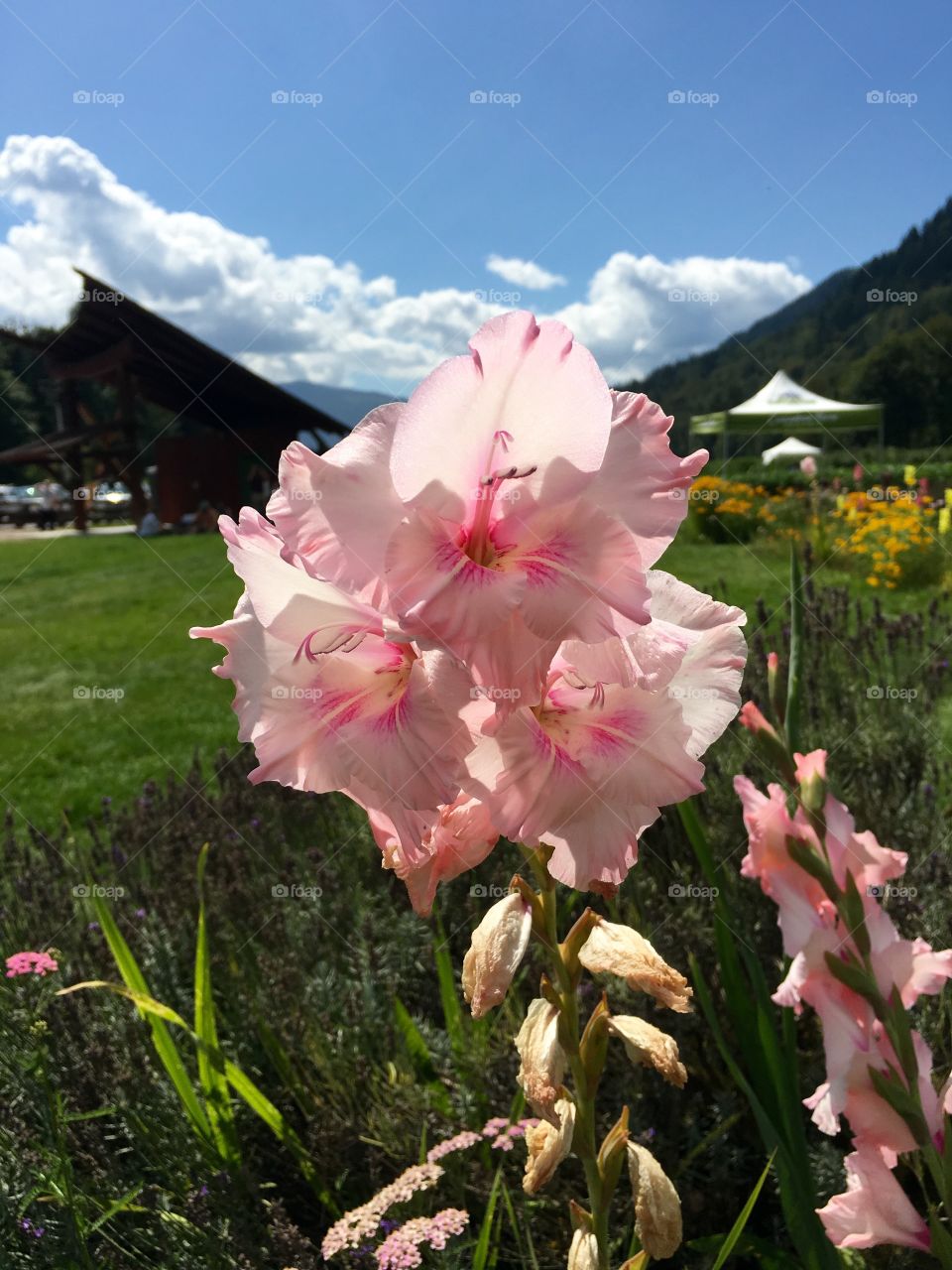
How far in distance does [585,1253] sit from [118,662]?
760 centimetres

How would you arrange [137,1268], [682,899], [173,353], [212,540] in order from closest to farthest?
[137,1268]
[682,899]
[173,353]
[212,540]

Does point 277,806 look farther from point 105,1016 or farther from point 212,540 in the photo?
point 212,540

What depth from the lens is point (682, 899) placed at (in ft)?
7.95

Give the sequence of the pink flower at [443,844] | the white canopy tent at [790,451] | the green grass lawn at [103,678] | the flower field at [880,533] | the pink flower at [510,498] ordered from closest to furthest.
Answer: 1. the pink flower at [510,498]
2. the pink flower at [443,844]
3. the green grass lawn at [103,678]
4. the flower field at [880,533]
5. the white canopy tent at [790,451]

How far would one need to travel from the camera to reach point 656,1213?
885mm

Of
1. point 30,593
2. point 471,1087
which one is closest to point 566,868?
point 471,1087

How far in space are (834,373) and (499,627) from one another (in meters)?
51.3

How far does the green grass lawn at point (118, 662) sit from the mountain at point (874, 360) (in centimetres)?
2499

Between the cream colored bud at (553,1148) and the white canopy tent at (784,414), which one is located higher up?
the white canopy tent at (784,414)

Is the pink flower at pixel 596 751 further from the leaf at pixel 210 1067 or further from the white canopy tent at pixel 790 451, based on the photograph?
the white canopy tent at pixel 790 451

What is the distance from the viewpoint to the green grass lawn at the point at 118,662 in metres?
5.43

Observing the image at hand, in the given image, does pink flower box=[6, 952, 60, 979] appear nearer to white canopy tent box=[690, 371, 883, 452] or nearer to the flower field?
the flower field

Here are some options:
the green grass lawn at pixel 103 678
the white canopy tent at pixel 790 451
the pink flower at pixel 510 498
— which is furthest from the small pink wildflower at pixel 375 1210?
the white canopy tent at pixel 790 451

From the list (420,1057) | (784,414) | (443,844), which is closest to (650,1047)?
(443,844)
